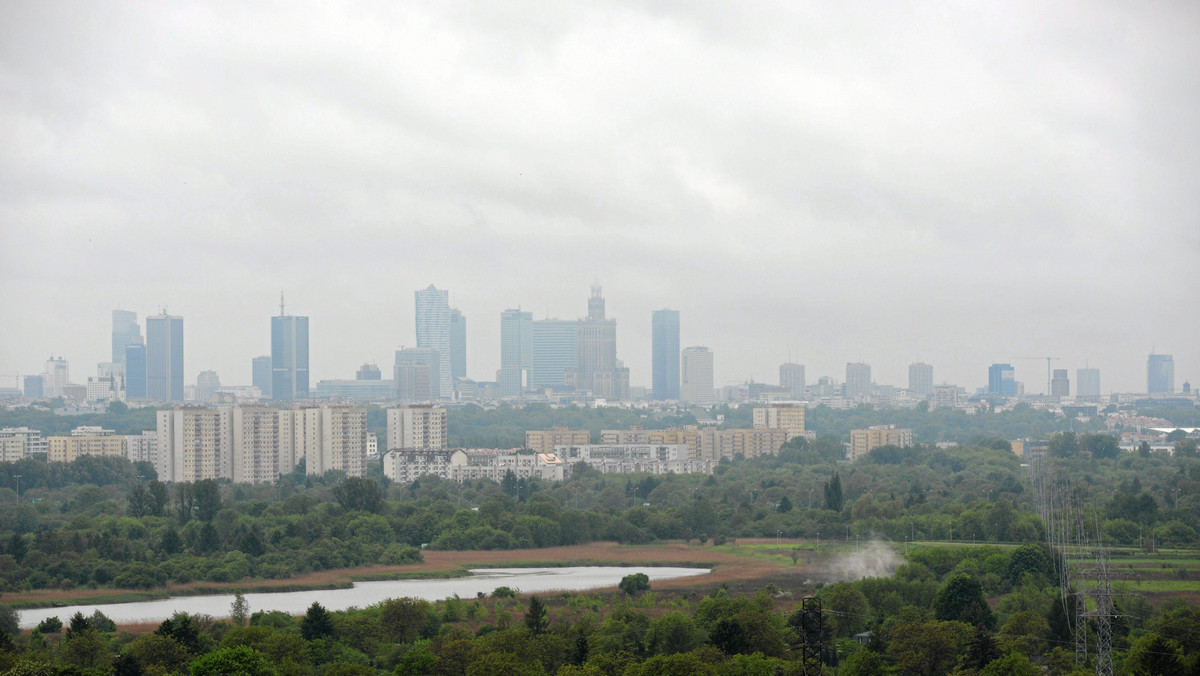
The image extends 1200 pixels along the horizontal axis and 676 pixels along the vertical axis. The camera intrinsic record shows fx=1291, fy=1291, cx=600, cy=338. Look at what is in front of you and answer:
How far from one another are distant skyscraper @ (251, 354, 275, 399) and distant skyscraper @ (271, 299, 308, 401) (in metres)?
4.63

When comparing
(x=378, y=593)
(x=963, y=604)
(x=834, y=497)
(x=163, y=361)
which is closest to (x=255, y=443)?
(x=834, y=497)

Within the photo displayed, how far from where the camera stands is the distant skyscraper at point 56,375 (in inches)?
7007

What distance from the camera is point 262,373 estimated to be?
191125 mm

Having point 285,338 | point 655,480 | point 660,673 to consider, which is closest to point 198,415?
point 655,480

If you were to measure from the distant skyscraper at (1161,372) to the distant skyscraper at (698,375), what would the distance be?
60491mm

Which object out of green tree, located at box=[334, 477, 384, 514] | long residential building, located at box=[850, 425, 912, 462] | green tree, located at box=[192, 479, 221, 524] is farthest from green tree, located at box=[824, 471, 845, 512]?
long residential building, located at box=[850, 425, 912, 462]

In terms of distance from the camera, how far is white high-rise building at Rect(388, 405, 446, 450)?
88.6 meters

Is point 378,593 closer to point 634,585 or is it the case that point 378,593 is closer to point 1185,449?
point 634,585

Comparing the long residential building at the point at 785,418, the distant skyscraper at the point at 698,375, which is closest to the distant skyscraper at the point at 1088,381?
the distant skyscraper at the point at 698,375

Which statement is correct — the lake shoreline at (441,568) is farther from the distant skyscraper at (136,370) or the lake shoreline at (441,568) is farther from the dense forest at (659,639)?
the distant skyscraper at (136,370)

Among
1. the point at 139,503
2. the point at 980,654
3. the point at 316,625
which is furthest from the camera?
the point at 139,503

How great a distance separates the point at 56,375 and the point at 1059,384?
138m

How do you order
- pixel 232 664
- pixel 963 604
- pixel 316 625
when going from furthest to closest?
pixel 963 604 < pixel 316 625 < pixel 232 664

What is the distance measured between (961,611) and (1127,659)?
541cm
